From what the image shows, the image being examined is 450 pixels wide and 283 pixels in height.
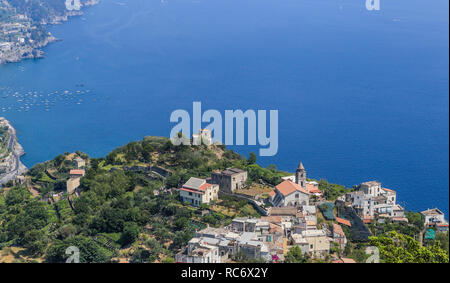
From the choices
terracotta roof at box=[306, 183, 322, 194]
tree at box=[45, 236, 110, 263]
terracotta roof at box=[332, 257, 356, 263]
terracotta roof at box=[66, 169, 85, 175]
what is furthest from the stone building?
terracotta roof at box=[66, 169, 85, 175]

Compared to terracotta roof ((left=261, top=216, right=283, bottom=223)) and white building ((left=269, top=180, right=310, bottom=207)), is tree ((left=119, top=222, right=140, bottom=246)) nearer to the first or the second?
terracotta roof ((left=261, top=216, right=283, bottom=223))

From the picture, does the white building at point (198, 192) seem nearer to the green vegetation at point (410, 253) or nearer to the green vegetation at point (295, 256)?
the green vegetation at point (295, 256)

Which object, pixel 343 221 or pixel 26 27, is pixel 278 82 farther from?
pixel 26 27

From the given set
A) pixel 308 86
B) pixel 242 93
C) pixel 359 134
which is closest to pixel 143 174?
pixel 359 134

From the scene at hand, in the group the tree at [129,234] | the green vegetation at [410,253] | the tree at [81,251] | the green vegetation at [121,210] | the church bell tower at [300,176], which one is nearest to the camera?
the green vegetation at [410,253]

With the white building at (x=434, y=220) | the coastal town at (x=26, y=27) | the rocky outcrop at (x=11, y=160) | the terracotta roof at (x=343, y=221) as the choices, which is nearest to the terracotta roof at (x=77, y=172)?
the rocky outcrop at (x=11, y=160)

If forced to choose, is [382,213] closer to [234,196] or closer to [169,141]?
[234,196]

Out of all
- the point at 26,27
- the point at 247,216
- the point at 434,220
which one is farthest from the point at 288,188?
the point at 26,27
